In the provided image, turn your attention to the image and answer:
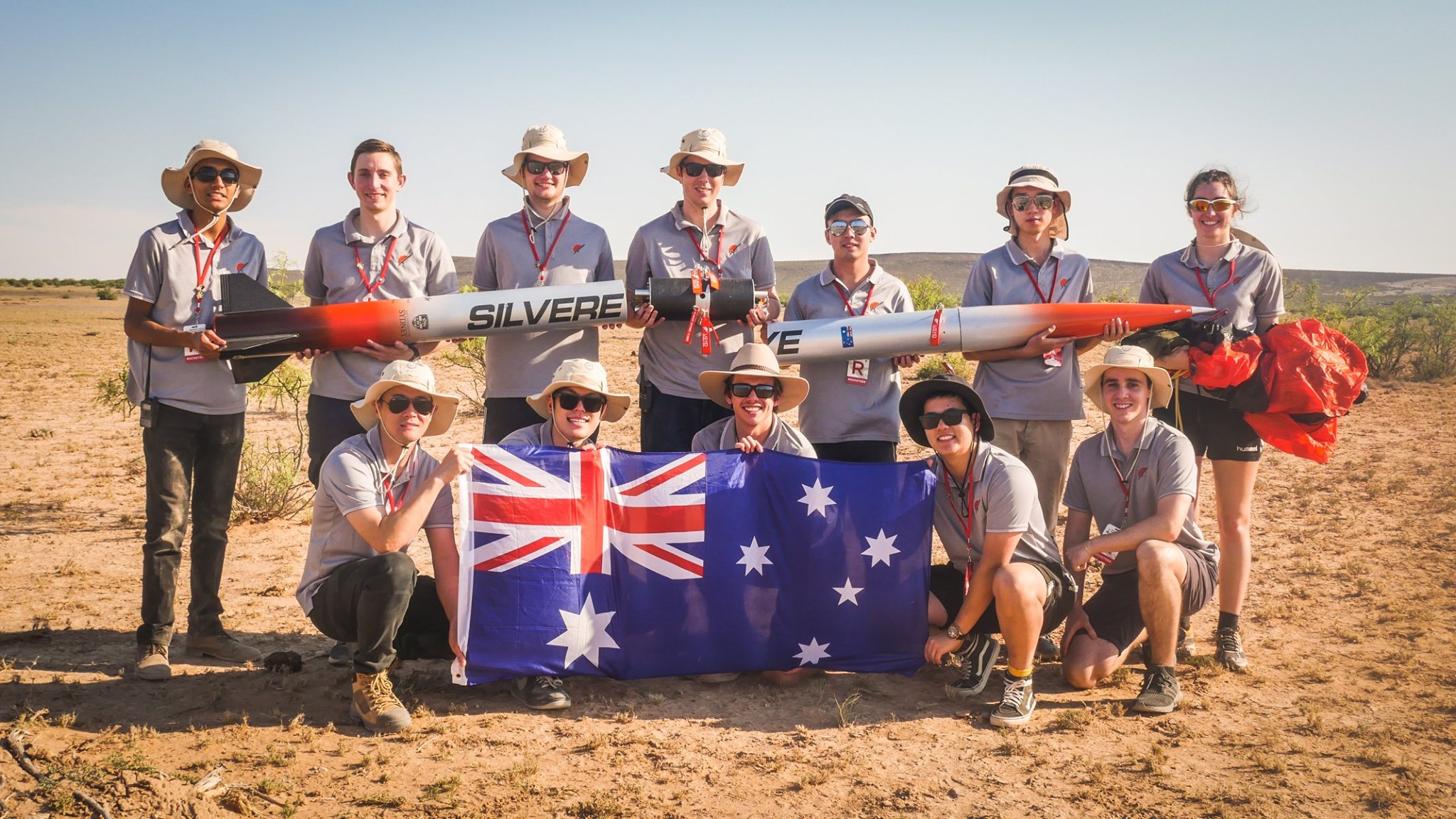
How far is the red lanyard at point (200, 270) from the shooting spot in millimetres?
Answer: 6250

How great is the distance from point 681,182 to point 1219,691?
454 cm

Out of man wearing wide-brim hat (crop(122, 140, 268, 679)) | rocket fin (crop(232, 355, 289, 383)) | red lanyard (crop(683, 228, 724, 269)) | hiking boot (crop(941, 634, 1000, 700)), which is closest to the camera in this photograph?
hiking boot (crop(941, 634, 1000, 700))

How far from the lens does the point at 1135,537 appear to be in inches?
232

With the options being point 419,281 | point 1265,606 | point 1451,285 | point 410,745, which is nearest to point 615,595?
point 410,745

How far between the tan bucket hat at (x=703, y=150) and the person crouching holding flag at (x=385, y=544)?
225 cm

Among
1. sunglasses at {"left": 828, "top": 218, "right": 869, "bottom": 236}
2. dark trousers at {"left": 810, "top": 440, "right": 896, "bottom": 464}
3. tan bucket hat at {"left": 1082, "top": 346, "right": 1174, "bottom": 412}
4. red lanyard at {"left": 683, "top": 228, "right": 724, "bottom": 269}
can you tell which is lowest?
dark trousers at {"left": 810, "top": 440, "right": 896, "bottom": 464}

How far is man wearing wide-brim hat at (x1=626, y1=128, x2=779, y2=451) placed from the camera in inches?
267

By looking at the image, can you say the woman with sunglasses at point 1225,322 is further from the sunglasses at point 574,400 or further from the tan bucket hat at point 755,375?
the sunglasses at point 574,400

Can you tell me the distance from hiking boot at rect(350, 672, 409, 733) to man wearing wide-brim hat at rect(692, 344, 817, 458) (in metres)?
2.22

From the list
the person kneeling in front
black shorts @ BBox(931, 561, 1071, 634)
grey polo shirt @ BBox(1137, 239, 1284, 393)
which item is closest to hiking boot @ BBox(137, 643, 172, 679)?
the person kneeling in front

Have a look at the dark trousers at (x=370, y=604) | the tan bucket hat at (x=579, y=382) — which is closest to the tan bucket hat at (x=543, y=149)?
the tan bucket hat at (x=579, y=382)

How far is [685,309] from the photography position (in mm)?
6676

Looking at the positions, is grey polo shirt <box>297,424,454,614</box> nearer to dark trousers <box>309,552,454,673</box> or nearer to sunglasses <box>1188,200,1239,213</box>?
dark trousers <box>309,552,454,673</box>

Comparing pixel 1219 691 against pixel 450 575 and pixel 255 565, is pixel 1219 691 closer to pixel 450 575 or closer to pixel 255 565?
pixel 450 575
